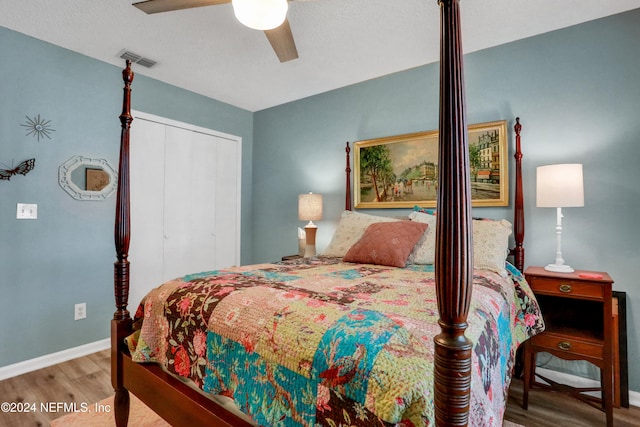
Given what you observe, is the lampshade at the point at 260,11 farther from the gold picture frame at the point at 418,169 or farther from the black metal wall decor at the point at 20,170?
the black metal wall decor at the point at 20,170

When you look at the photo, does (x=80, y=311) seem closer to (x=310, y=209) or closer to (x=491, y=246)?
(x=310, y=209)

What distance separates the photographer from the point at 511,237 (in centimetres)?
248

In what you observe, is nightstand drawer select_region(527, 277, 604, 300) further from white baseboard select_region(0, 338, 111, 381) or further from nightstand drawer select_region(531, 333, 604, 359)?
white baseboard select_region(0, 338, 111, 381)

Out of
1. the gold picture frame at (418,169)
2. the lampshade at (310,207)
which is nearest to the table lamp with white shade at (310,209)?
the lampshade at (310,207)

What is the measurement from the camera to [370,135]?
325 cm

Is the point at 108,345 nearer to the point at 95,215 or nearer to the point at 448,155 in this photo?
the point at 95,215

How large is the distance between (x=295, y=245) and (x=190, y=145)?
160cm

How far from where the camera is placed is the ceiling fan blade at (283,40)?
6.02ft

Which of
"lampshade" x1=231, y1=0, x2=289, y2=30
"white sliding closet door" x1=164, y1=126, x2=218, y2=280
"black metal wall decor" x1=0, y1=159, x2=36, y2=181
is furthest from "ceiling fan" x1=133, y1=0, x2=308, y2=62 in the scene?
"white sliding closet door" x1=164, y1=126, x2=218, y2=280

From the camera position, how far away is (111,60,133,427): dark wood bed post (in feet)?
5.34

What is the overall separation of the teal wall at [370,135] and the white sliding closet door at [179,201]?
0.23 m

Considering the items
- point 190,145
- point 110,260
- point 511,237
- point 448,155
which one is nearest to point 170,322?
point 448,155

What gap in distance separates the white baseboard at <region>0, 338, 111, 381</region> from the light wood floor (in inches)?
2.2

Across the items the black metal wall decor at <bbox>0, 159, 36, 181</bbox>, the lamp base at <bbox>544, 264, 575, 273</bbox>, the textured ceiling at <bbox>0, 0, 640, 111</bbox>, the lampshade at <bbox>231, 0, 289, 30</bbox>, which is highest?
the textured ceiling at <bbox>0, 0, 640, 111</bbox>
